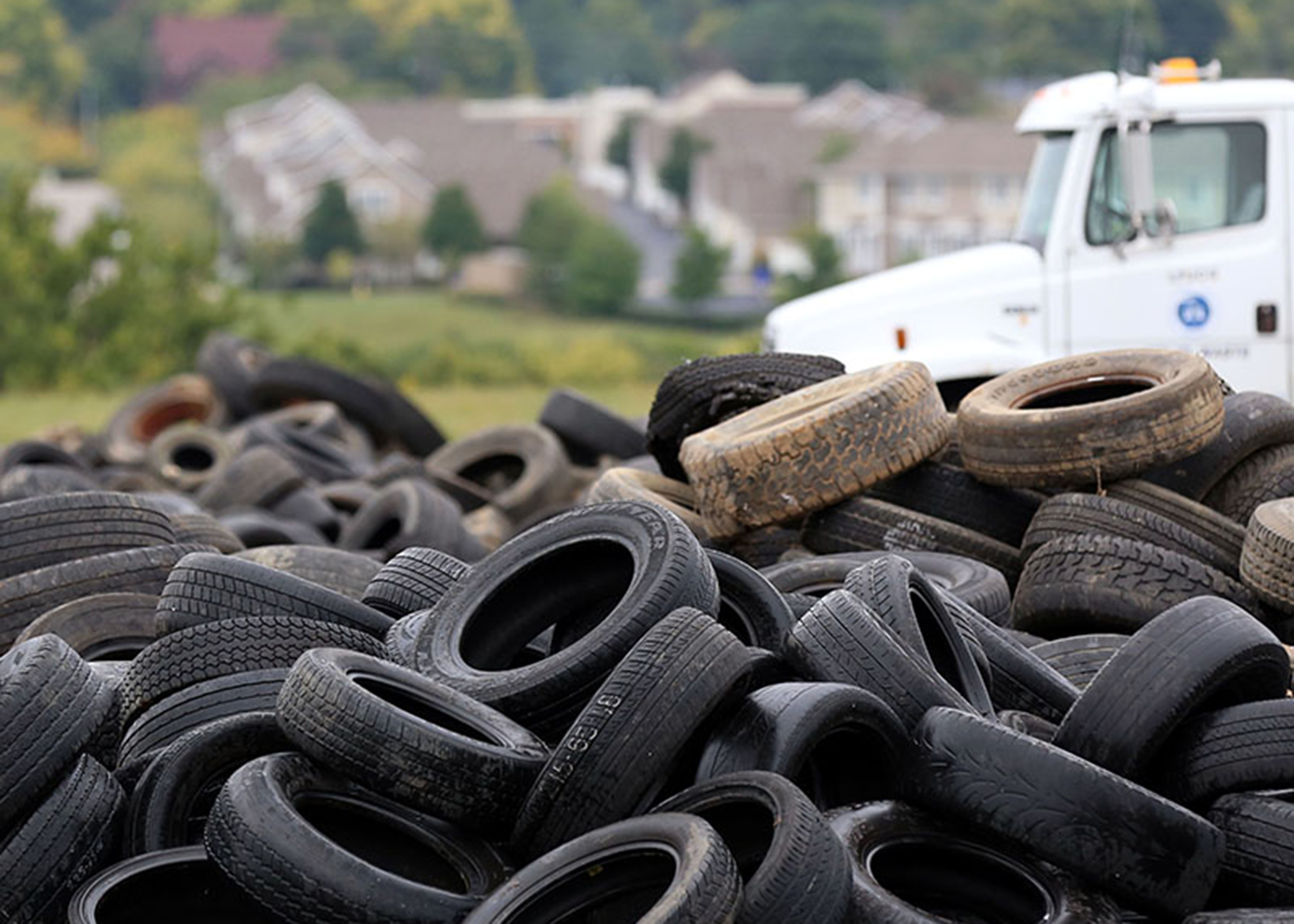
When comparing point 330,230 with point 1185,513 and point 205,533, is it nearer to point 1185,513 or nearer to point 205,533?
point 205,533

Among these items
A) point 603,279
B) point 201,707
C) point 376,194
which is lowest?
point 603,279

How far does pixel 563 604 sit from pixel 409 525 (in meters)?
3.82

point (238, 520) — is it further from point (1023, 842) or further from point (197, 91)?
point (197, 91)

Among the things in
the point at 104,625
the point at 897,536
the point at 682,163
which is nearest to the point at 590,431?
the point at 897,536

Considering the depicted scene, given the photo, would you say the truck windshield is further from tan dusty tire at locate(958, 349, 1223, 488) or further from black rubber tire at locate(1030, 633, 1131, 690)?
black rubber tire at locate(1030, 633, 1131, 690)

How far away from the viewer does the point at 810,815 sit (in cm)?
463

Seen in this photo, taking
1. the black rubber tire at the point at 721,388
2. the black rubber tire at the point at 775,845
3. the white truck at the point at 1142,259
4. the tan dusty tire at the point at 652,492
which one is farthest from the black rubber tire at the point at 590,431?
the black rubber tire at the point at 775,845

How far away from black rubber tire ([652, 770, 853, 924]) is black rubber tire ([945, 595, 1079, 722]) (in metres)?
1.46

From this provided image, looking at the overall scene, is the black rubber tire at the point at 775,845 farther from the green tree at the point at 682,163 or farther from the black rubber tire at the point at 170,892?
the green tree at the point at 682,163

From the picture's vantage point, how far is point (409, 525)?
9.97 m

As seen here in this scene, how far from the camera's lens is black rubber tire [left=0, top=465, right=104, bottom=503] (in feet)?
35.9

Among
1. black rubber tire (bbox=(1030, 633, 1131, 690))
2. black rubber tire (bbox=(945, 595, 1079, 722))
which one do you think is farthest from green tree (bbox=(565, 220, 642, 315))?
black rubber tire (bbox=(945, 595, 1079, 722))

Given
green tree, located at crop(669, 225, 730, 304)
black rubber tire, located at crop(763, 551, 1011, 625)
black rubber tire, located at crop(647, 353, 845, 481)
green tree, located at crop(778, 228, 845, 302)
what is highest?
black rubber tire, located at crop(647, 353, 845, 481)

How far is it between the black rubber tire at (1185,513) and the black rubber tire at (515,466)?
5186mm
